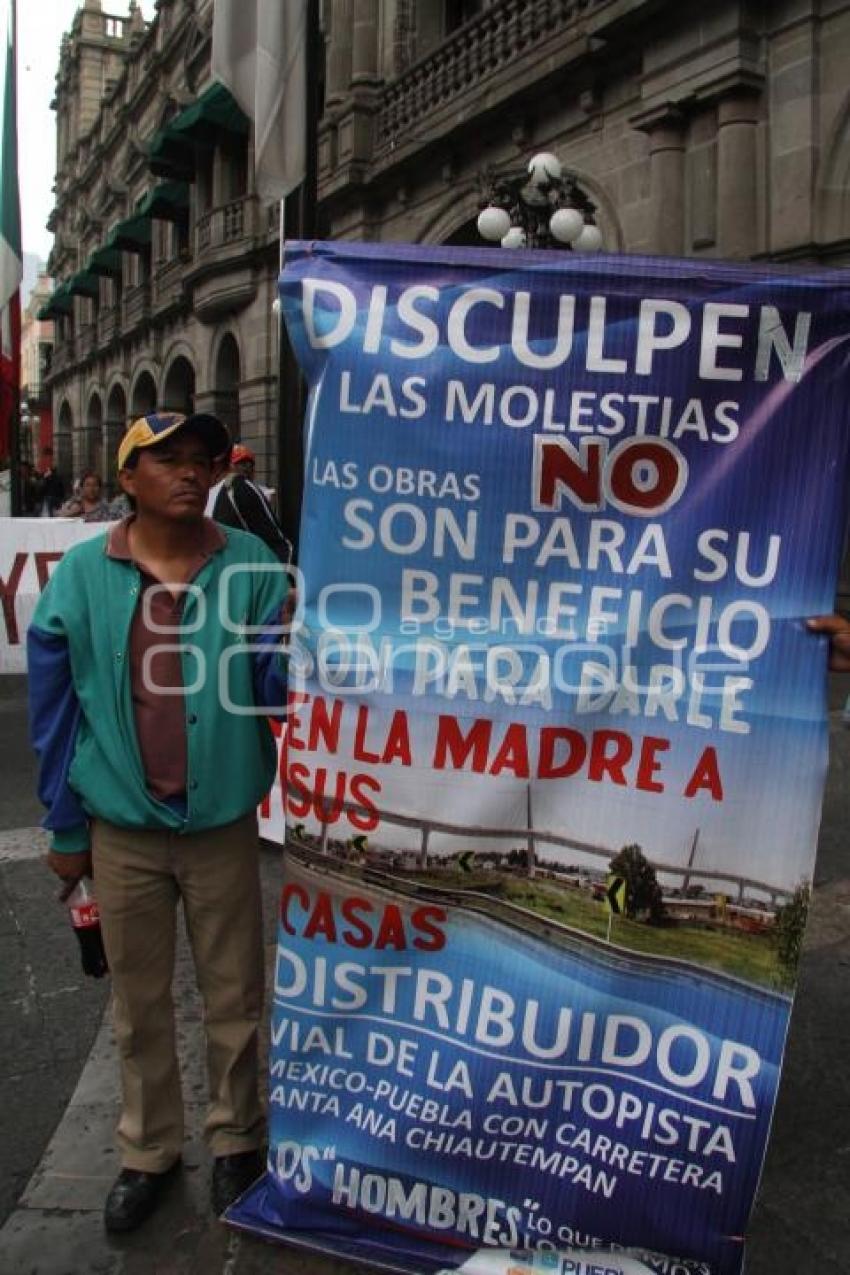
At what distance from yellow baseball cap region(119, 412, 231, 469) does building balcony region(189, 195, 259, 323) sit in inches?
780

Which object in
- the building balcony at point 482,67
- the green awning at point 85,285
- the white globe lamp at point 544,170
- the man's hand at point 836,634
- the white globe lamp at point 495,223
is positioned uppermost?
the green awning at point 85,285

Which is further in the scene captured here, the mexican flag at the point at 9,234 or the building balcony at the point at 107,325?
the building balcony at the point at 107,325

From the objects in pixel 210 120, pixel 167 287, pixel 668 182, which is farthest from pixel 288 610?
pixel 167 287

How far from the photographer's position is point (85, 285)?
4062 centimetres

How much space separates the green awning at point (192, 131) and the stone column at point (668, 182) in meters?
11.8

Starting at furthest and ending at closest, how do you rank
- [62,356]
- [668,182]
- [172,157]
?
[62,356], [172,157], [668,182]

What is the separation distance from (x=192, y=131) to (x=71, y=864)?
2446 centimetres

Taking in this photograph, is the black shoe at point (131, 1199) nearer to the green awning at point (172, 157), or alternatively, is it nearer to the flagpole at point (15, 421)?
the flagpole at point (15, 421)

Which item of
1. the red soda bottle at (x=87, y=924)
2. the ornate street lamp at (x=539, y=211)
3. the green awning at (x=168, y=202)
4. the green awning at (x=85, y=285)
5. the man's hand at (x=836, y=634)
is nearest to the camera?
the man's hand at (x=836, y=634)

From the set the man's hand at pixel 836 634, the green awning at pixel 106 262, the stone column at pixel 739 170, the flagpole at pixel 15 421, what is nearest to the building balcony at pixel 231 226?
the flagpole at pixel 15 421

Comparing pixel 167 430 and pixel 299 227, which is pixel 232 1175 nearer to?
pixel 167 430

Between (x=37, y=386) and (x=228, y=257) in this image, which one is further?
(x=37, y=386)

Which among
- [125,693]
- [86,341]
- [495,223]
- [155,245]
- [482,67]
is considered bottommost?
[125,693]

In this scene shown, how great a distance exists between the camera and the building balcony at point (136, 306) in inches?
1226
